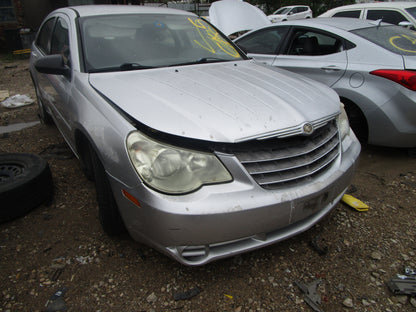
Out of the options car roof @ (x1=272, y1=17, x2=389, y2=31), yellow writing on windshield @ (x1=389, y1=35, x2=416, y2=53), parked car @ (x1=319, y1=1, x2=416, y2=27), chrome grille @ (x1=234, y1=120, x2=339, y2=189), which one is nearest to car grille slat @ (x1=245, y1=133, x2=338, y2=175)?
chrome grille @ (x1=234, y1=120, x2=339, y2=189)

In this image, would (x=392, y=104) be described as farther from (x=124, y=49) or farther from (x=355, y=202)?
(x=124, y=49)

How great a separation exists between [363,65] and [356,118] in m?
0.56

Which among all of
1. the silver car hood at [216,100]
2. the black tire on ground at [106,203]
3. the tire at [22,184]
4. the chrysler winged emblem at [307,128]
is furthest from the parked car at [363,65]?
the tire at [22,184]

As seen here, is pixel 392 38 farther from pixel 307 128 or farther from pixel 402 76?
pixel 307 128

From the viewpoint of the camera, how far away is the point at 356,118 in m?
3.37

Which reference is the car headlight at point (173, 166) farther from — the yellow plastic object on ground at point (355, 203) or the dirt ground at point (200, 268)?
the yellow plastic object on ground at point (355, 203)

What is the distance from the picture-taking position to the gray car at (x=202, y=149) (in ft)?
4.96

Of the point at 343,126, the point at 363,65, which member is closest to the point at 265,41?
the point at 363,65

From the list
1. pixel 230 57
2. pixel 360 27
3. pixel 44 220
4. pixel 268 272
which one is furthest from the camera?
pixel 360 27

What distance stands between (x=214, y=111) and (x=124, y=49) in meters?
1.18

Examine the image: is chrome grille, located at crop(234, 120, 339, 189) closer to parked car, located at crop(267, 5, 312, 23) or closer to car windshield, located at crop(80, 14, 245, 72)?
car windshield, located at crop(80, 14, 245, 72)

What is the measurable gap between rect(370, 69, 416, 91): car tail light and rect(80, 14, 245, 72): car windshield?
1415mm

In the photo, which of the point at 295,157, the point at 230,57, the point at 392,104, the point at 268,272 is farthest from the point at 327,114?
the point at 392,104

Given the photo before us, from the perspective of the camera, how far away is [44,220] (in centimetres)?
237
